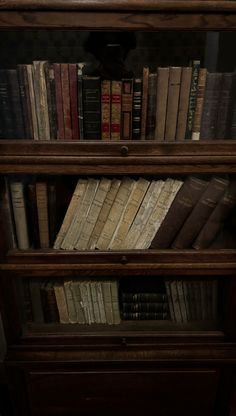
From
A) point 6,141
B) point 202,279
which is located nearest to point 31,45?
point 6,141

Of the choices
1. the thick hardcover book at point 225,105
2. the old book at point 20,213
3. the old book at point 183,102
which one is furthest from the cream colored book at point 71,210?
the thick hardcover book at point 225,105

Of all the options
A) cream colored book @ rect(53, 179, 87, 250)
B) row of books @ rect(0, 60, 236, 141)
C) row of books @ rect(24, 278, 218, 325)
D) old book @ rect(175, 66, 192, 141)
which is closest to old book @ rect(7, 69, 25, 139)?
row of books @ rect(0, 60, 236, 141)

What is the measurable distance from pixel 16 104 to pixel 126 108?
0.30 m

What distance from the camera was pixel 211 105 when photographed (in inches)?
38.0

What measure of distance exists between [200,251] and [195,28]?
0.65 m

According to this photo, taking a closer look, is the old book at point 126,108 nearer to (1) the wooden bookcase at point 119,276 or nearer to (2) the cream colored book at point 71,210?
(1) the wooden bookcase at point 119,276

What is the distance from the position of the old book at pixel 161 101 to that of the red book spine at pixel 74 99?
0.74ft

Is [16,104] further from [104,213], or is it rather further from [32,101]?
[104,213]

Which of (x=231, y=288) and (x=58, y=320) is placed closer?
(x=231, y=288)

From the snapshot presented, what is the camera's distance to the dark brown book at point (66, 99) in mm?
926

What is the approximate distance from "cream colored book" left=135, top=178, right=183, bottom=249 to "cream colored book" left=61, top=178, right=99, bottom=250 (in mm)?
197

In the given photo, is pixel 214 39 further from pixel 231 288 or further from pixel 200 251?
pixel 231 288

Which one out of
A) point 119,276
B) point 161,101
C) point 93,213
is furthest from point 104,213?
point 161,101

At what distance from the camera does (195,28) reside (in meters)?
0.87
